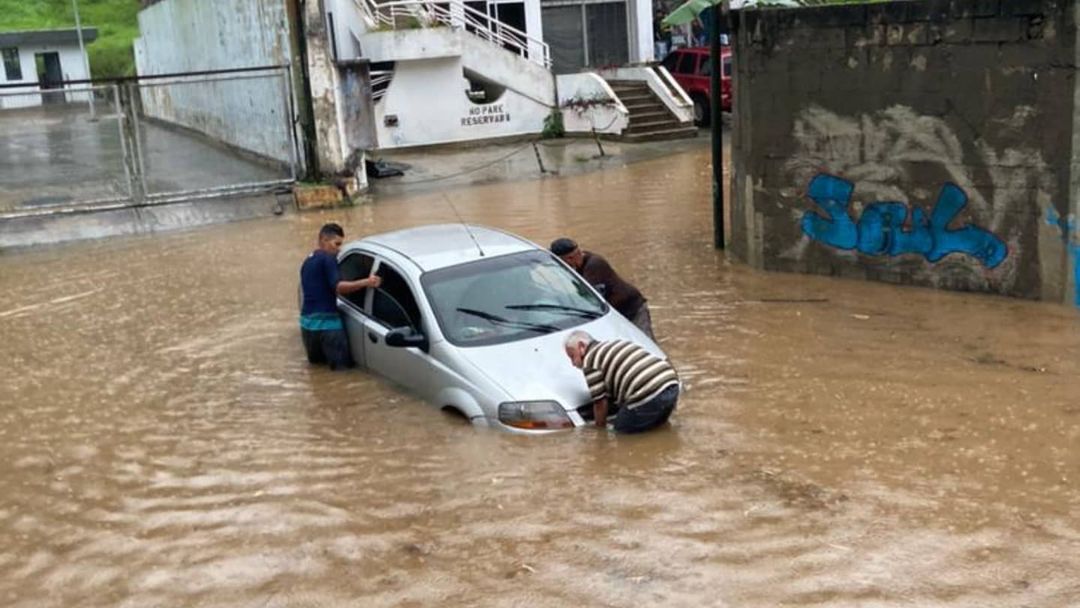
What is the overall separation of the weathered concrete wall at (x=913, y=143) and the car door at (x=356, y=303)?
526 cm

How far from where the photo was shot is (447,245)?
9016 mm

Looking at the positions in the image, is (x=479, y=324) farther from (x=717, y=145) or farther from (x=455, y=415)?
(x=717, y=145)

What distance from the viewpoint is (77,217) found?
714 inches

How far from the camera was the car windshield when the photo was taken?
8.00 m

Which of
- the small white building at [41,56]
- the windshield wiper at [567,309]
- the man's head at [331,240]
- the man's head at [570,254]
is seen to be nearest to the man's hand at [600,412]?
the windshield wiper at [567,309]

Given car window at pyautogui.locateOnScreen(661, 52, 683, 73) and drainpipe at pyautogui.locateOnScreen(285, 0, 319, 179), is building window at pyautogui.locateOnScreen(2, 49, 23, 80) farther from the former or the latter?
drainpipe at pyautogui.locateOnScreen(285, 0, 319, 179)

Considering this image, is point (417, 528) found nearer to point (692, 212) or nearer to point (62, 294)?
point (62, 294)

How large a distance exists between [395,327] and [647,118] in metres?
19.7

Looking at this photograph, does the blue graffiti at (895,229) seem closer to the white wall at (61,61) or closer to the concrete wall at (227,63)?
the concrete wall at (227,63)

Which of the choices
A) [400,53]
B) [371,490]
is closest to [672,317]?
[371,490]

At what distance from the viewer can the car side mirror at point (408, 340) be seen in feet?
26.3

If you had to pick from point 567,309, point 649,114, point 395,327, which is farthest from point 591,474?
point 649,114

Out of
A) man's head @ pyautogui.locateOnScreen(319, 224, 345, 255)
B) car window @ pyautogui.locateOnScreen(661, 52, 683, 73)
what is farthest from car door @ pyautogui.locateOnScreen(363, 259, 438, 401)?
car window @ pyautogui.locateOnScreen(661, 52, 683, 73)

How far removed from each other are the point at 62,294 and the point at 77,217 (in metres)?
4.97
